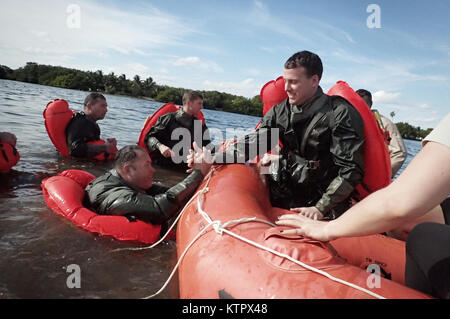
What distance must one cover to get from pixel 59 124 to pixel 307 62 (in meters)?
4.97

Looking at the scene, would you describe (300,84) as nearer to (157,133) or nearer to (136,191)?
(136,191)

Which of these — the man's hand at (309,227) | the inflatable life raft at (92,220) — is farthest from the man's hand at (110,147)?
the man's hand at (309,227)

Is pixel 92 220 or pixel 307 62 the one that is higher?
pixel 307 62

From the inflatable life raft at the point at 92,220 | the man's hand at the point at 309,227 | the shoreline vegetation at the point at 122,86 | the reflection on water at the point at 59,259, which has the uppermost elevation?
the shoreline vegetation at the point at 122,86

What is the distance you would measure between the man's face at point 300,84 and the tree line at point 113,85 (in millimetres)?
41816

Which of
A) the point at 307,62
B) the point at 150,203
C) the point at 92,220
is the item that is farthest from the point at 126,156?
the point at 307,62

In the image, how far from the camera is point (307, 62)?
290 centimetres

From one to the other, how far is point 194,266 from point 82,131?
4.82 metres

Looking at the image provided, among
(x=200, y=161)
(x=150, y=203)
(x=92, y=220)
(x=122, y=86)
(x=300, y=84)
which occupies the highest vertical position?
(x=122, y=86)

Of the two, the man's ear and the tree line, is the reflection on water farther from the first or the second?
the tree line

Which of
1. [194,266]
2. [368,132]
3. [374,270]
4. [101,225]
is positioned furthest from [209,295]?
[368,132]

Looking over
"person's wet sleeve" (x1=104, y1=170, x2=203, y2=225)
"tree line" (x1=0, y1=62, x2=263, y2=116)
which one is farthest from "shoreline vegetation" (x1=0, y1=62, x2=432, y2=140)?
"person's wet sleeve" (x1=104, y1=170, x2=203, y2=225)

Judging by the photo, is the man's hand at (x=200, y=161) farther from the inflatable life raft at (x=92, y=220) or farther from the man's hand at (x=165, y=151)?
the man's hand at (x=165, y=151)

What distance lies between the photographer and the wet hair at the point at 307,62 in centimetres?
290
